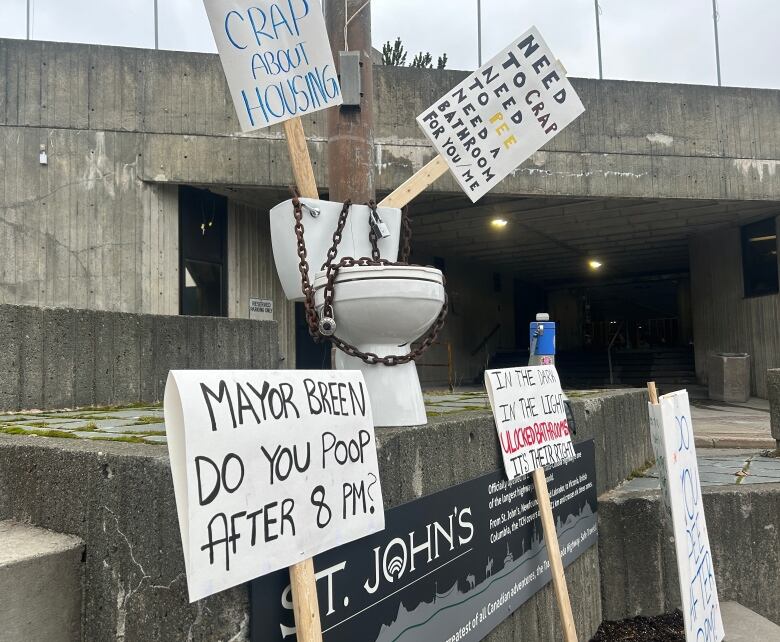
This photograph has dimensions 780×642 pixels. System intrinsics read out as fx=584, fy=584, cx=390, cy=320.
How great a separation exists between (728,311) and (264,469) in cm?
1309

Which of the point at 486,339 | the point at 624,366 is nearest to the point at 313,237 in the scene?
the point at 486,339

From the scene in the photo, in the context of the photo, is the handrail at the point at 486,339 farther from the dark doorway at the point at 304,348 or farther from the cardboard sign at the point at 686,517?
the cardboard sign at the point at 686,517

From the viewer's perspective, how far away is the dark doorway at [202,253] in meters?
8.55

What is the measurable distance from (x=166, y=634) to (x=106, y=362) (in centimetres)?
283

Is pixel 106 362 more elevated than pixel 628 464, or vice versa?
pixel 106 362

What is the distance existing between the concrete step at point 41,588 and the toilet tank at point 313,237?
4.11 ft

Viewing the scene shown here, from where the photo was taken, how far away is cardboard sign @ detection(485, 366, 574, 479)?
2.37m

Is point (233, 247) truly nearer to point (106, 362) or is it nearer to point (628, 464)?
point (106, 362)

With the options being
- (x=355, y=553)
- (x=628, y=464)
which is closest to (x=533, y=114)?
(x=355, y=553)

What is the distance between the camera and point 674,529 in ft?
7.75

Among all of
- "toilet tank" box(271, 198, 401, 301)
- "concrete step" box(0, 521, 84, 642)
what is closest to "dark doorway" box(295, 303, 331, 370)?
"toilet tank" box(271, 198, 401, 301)

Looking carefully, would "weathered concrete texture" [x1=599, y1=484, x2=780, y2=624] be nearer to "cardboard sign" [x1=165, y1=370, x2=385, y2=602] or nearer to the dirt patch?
the dirt patch

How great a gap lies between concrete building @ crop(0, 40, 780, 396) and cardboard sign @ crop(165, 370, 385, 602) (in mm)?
7151

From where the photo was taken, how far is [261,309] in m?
9.67
